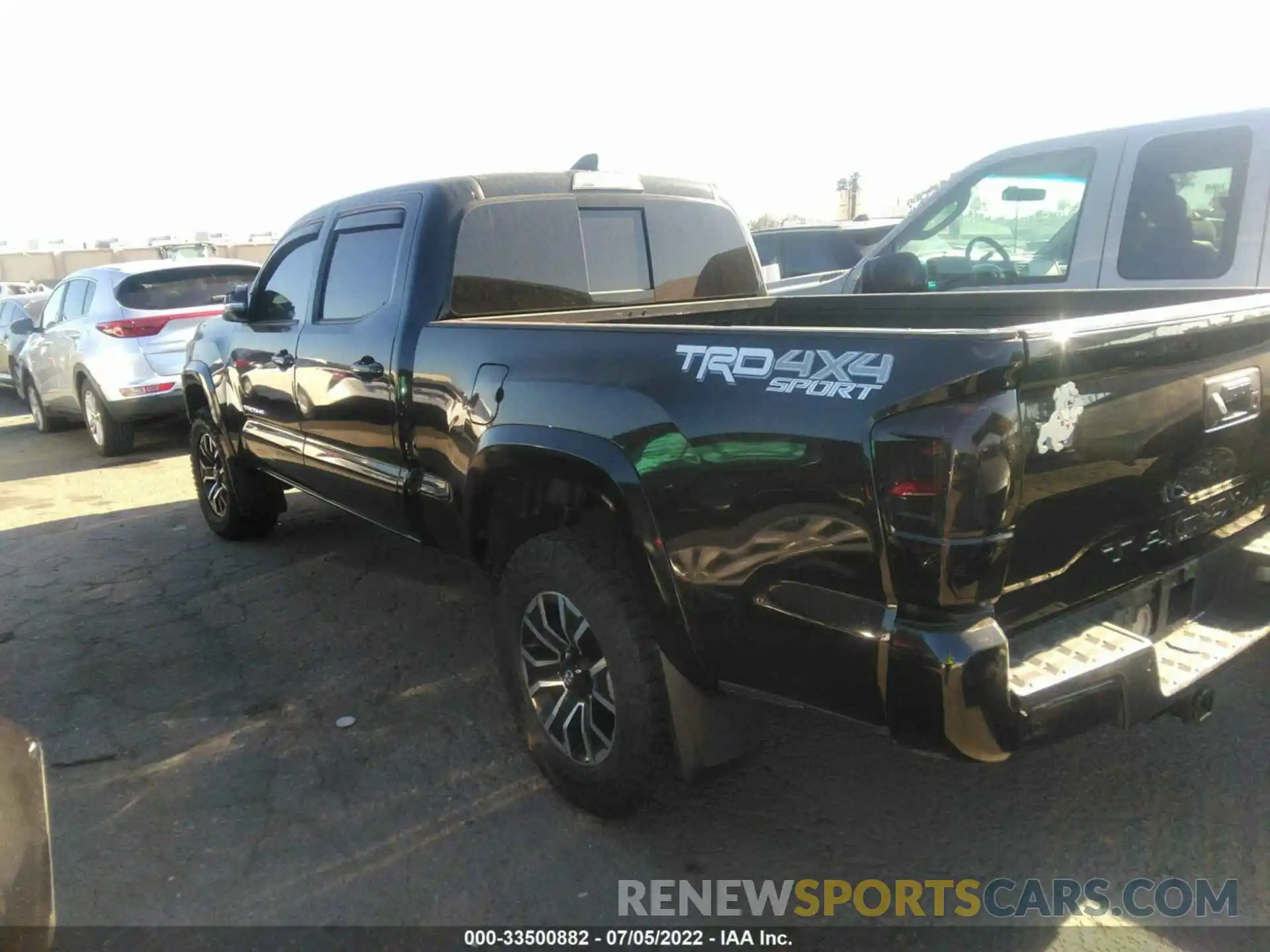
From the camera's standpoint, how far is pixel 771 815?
300 cm

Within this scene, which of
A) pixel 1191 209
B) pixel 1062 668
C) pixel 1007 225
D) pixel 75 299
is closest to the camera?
pixel 1062 668

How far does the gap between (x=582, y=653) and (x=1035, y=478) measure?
1.46 meters

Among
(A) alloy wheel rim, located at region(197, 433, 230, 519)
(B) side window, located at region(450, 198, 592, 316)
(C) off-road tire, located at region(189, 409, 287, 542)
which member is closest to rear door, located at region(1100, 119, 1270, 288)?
(B) side window, located at region(450, 198, 592, 316)

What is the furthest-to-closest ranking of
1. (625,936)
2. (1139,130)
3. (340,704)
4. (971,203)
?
(971,203), (1139,130), (340,704), (625,936)

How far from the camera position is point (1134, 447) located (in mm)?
2236

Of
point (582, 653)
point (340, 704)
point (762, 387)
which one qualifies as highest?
point (762, 387)

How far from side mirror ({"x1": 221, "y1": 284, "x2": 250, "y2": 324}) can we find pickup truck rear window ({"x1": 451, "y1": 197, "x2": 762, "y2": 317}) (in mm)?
1920

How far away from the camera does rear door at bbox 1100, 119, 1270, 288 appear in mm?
4348

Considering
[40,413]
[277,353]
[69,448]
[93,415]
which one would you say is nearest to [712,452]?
[277,353]

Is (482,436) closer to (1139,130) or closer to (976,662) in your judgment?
(976,662)

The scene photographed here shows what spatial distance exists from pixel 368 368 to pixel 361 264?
0.53 metres

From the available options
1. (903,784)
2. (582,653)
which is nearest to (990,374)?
(582,653)

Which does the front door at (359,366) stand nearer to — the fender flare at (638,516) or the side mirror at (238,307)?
the side mirror at (238,307)

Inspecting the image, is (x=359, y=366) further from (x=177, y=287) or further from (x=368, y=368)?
(x=177, y=287)
